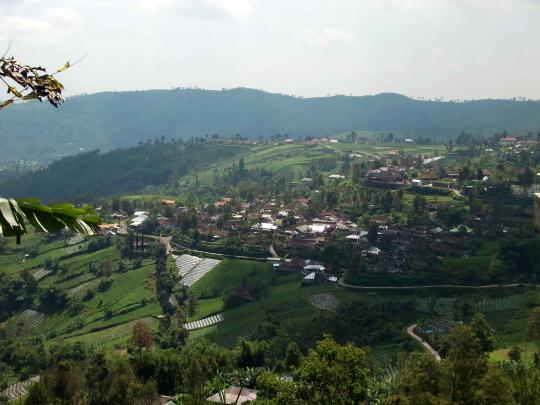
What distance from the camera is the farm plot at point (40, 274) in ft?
179

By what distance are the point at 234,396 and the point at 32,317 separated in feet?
101

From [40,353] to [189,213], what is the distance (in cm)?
2668

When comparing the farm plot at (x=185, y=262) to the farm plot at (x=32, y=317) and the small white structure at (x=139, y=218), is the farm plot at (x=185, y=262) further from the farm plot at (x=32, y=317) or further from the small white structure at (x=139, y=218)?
the small white structure at (x=139, y=218)

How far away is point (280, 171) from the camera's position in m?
101

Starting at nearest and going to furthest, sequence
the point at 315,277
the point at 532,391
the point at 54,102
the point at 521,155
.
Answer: the point at 54,102, the point at 532,391, the point at 315,277, the point at 521,155

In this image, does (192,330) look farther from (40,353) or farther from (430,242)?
(430,242)

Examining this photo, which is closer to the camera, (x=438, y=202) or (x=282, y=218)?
(x=438, y=202)

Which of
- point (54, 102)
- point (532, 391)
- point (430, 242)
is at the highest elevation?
point (54, 102)

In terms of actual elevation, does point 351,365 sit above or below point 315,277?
above

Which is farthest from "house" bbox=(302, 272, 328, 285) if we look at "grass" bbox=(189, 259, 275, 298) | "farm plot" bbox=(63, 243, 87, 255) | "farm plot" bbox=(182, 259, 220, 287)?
"farm plot" bbox=(63, 243, 87, 255)

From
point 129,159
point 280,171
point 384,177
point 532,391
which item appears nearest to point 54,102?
point 532,391

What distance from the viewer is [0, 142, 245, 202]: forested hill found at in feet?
371

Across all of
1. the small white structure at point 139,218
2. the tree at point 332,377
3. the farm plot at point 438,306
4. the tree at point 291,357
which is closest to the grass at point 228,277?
the farm plot at point 438,306

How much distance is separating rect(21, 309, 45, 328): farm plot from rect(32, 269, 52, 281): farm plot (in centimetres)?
435
